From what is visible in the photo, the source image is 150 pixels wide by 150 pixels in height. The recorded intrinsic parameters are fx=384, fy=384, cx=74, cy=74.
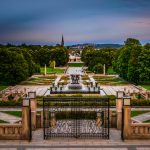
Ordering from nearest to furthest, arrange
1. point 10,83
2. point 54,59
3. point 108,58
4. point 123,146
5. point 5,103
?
1. point 123,146
2. point 5,103
3. point 10,83
4. point 108,58
5. point 54,59

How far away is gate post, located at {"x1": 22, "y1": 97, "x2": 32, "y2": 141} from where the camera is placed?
21000mm

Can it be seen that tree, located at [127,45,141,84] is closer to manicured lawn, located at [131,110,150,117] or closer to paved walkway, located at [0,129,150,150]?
manicured lawn, located at [131,110,150,117]

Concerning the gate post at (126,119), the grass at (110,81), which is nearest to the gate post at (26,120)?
the gate post at (126,119)

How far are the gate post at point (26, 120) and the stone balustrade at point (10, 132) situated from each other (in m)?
0.31

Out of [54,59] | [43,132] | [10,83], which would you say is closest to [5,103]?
[43,132]

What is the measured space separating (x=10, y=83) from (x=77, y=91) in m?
15.9

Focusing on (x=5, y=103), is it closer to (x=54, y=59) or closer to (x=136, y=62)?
(x=136, y=62)

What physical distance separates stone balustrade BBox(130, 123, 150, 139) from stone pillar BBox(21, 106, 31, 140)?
5732 mm

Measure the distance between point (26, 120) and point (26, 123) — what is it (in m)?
0.17

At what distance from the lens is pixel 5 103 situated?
35.2m

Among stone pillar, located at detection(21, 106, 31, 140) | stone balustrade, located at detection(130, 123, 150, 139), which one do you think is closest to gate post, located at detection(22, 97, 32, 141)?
stone pillar, located at detection(21, 106, 31, 140)

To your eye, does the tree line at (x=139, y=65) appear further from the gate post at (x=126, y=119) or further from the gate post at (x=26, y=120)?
the gate post at (x=26, y=120)

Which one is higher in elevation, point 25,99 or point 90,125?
point 25,99

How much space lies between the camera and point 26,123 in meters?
21.1
